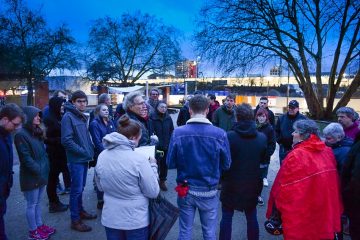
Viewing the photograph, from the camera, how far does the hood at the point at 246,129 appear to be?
10.4 feet

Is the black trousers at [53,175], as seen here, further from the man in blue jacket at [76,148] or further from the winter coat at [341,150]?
the winter coat at [341,150]

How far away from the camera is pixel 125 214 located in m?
2.42

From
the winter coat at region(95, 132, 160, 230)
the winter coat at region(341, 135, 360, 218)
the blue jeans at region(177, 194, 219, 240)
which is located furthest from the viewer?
the blue jeans at region(177, 194, 219, 240)

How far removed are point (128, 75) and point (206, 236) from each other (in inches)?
1588

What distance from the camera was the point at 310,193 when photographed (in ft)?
9.46

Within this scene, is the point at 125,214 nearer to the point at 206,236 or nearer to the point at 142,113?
the point at 206,236

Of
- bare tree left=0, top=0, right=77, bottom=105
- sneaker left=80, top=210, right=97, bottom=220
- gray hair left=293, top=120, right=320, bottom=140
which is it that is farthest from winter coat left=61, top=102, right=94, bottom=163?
bare tree left=0, top=0, right=77, bottom=105

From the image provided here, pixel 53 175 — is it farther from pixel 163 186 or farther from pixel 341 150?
pixel 341 150

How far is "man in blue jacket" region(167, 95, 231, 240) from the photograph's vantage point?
2.86 m

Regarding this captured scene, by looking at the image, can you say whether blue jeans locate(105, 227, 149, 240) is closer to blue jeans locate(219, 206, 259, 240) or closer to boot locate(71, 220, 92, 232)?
blue jeans locate(219, 206, 259, 240)

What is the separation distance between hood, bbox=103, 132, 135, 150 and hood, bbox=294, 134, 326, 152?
65.5 inches

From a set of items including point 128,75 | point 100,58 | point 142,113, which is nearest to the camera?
point 142,113

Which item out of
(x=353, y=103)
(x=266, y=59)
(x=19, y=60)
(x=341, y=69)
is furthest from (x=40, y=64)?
(x=353, y=103)

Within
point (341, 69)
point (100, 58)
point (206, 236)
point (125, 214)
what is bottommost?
point (206, 236)
